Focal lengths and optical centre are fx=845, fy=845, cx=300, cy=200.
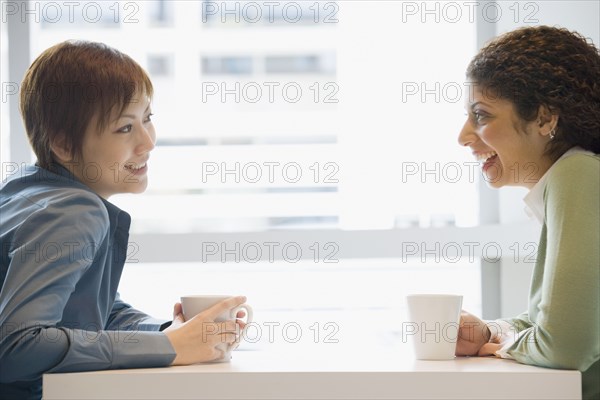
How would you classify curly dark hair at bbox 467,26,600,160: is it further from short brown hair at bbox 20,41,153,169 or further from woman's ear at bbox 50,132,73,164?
woman's ear at bbox 50,132,73,164

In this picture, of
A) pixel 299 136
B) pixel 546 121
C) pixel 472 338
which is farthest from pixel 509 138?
pixel 299 136

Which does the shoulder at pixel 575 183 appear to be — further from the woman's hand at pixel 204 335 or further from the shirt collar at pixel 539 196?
the woman's hand at pixel 204 335

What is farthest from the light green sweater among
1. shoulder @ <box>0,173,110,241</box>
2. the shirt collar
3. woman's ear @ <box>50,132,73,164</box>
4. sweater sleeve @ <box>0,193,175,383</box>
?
woman's ear @ <box>50,132,73,164</box>

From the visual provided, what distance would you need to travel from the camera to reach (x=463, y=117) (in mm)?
2611

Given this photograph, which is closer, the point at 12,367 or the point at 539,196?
the point at 12,367

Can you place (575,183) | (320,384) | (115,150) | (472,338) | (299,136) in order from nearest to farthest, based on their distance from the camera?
(320,384) → (575,183) → (472,338) → (115,150) → (299,136)

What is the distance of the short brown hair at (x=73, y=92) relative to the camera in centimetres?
143

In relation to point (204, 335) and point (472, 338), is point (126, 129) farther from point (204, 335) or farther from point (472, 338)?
point (472, 338)

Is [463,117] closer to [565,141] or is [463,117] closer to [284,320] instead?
[284,320]

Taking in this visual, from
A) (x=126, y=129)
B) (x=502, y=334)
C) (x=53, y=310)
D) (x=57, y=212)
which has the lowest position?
(x=502, y=334)

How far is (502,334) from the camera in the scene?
54.7 inches

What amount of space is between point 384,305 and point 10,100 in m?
1.31

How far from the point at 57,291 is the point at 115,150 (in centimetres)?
37

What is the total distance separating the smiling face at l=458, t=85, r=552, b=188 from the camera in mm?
1419
